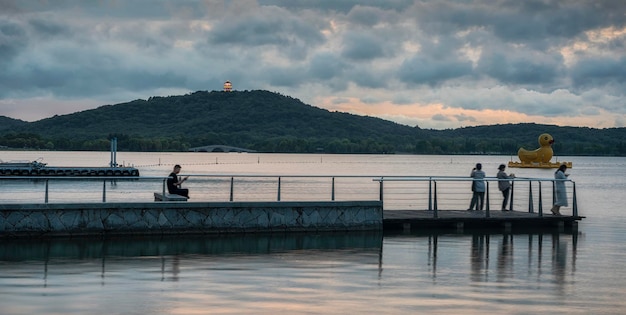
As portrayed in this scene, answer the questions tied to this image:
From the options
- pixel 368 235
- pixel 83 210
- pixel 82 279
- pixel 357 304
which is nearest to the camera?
pixel 357 304

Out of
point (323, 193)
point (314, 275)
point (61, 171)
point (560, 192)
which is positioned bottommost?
point (314, 275)

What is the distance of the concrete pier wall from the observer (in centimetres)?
2092

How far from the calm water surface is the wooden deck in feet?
5.16

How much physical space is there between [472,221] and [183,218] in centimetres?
858

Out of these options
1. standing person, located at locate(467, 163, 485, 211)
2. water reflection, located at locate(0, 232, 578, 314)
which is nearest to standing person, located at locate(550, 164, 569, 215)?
standing person, located at locate(467, 163, 485, 211)

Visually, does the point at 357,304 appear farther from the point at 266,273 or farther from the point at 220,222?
the point at 220,222

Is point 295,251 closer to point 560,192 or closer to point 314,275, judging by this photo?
point 314,275

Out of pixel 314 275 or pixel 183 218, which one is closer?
pixel 314 275

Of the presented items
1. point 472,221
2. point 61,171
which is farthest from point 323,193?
point 472,221

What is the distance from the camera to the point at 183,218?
22375 millimetres

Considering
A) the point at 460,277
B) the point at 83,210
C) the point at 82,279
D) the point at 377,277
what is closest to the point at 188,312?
the point at 82,279

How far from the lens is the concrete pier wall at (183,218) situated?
20.9 metres

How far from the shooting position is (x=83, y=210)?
21.4m

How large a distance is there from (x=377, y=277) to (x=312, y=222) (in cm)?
789
